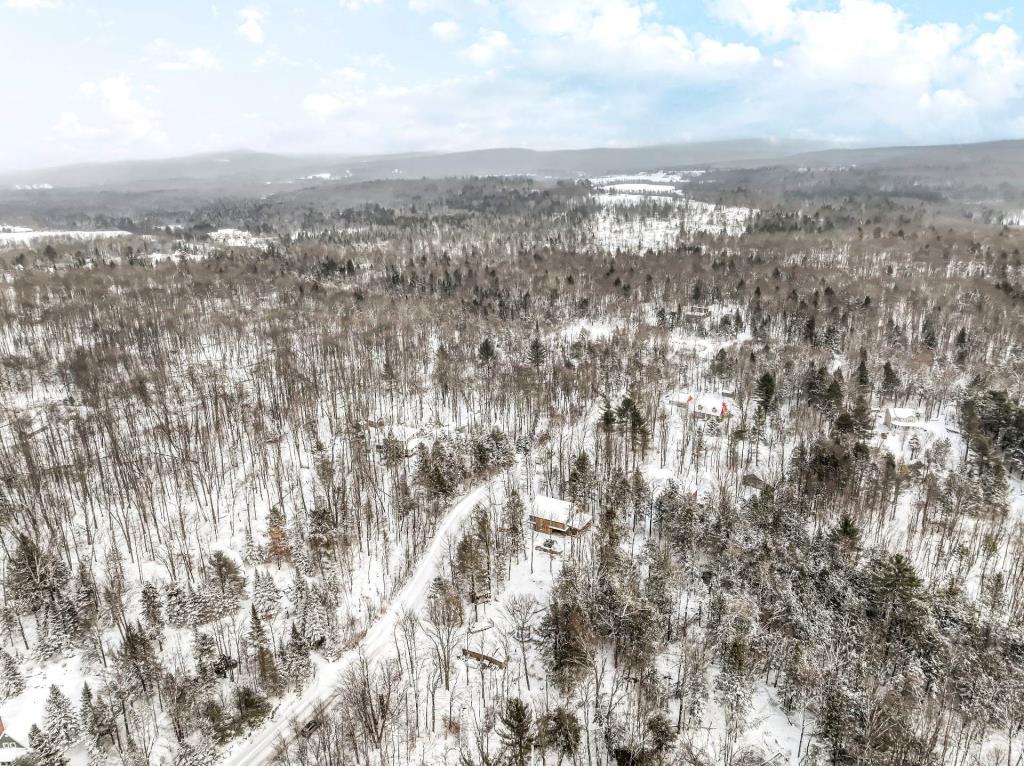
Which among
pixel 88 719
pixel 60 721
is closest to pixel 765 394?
pixel 88 719

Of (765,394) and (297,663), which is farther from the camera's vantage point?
(765,394)

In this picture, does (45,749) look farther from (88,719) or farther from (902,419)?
(902,419)

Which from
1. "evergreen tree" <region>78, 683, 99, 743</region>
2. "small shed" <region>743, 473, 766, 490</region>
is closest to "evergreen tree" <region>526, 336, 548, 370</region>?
"small shed" <region>743, 473, 766, 490</region>

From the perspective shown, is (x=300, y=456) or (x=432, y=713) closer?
(x=432, y=713)

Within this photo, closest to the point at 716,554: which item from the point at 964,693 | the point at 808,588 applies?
the point at 808,588

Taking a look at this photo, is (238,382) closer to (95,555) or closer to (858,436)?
(95,555)

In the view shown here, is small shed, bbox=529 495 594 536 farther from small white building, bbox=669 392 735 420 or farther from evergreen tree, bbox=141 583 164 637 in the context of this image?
evergreen tree, bbox=141 583 164 637

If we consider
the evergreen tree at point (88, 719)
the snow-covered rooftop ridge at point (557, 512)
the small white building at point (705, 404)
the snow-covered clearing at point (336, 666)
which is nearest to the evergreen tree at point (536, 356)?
the small white building at point (705, 404)
